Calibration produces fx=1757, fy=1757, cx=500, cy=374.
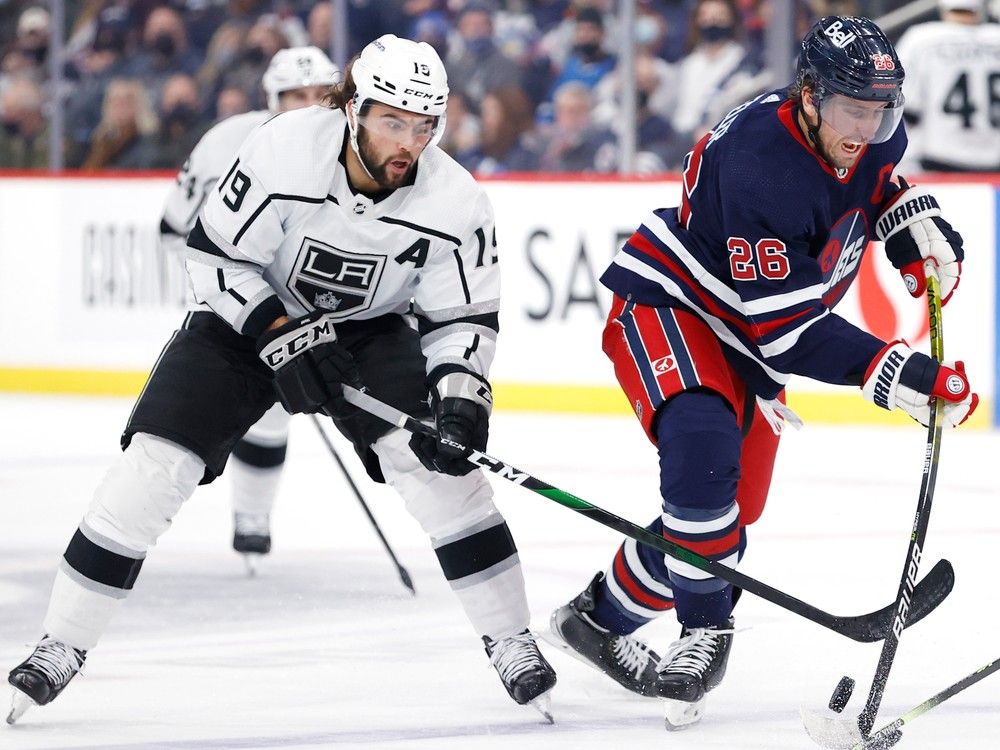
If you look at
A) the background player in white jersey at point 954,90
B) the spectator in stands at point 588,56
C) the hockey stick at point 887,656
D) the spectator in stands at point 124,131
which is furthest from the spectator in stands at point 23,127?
the hockey stick at point 887,656

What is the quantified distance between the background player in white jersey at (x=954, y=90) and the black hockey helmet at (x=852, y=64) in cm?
401

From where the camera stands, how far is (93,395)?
23.7 ft

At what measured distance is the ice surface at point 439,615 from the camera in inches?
103

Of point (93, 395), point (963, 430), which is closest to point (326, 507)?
point (963, 430)

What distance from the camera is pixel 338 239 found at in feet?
8.96

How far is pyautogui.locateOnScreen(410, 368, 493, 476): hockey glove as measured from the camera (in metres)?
2.63

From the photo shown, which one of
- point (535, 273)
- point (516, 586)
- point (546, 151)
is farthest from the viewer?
point (546, 151)

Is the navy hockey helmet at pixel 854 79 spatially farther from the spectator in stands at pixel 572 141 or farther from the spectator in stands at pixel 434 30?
the spectator in stands at pixel 434 30

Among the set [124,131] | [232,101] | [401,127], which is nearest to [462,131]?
[232,101]

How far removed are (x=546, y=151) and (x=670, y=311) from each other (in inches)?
177

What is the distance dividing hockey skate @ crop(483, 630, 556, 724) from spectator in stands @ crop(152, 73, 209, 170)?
5494 millimetres

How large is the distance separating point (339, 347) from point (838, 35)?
885mm

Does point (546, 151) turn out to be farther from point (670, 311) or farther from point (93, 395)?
point (670, 311)

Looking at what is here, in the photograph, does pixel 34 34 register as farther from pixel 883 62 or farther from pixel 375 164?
pixel 883 62
